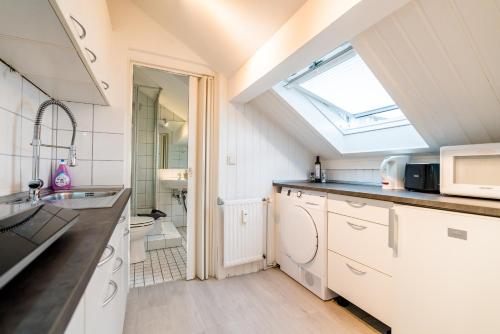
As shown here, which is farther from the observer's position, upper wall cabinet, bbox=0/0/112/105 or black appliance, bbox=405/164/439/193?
black appliance, bbox=405/164/439/193

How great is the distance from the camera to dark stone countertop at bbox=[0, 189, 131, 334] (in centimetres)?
30

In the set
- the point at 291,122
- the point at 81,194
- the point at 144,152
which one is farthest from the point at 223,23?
the point at 144,152

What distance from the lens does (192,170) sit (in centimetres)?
228

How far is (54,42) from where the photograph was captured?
897mm

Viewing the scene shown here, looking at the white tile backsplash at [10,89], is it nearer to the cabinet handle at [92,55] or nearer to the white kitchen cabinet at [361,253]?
the cabinet handle at [92,55]

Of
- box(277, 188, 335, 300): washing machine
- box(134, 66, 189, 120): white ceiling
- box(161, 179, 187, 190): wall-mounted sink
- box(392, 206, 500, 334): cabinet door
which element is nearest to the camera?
box(392, 206, 500, 334): cabinet door

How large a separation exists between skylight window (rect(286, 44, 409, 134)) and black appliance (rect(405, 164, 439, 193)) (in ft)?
1.34

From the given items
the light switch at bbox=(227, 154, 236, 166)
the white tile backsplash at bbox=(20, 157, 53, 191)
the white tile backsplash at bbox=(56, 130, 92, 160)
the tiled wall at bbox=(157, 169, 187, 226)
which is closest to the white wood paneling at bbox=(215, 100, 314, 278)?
the light switch at bbox=(227, 154, 236, 166)

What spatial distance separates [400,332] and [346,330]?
33 centimetres

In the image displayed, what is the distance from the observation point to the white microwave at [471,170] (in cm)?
120

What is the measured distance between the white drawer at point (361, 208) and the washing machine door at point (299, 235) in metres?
0.24

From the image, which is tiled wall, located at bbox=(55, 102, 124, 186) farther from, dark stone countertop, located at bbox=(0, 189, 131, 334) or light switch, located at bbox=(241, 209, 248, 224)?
dark stone countertop, located at bbox=(0, 189, 131, 334)

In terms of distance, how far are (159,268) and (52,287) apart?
7.60 ft

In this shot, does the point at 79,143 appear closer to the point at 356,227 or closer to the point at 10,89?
the point at 10,89
